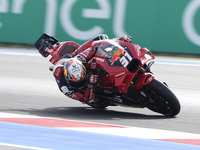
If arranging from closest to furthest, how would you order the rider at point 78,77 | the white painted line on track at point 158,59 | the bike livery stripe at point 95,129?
the bike livery stripe at point 95,129
the rider at point 78,77
the white painted line on track at point 158,59

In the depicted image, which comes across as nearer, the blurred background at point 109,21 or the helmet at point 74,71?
the helmet at point 74,71

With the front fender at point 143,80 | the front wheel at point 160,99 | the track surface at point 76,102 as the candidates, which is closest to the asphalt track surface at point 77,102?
the track surface at point 76,102

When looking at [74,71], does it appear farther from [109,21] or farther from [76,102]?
[109,21]

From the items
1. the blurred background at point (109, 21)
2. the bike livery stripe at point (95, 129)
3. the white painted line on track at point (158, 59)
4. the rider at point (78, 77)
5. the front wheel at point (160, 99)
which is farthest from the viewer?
the blurred background at point (109, 21)

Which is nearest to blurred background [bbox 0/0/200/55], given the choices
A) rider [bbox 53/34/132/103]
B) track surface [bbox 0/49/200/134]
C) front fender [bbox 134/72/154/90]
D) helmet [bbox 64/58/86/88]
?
track surface [bbox 0/49/200/134]

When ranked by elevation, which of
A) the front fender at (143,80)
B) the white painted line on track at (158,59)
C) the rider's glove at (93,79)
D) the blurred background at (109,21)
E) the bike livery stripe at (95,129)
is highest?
the front fender at (143,80)

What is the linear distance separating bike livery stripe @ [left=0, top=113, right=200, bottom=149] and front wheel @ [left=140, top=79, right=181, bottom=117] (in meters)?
0.71

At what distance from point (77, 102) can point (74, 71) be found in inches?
60.7

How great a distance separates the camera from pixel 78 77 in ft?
21.0

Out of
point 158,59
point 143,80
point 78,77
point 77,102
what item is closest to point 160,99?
point 143,80

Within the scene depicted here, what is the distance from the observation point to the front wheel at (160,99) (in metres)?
6.30

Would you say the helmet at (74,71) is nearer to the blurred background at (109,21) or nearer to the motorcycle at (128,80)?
the motorcycle at (128,80)

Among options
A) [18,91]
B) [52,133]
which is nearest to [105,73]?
[52,133]

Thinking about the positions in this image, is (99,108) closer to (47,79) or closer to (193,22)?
(47,79)
